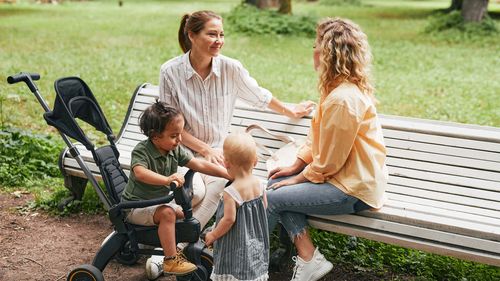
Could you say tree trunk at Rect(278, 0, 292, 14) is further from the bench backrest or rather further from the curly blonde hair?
the curly blonde hair

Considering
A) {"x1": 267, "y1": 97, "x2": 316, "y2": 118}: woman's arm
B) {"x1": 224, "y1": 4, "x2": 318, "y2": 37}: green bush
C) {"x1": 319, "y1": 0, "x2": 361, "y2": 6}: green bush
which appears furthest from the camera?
{"x1": 319, "y1": 0, "x2": 361, "y2": 6}: green bush

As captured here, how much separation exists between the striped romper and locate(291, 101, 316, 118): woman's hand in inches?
50.9

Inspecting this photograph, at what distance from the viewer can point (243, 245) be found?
11.8 ft

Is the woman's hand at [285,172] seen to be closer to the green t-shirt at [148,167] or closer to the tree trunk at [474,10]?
the green t-shirt at [148,167]

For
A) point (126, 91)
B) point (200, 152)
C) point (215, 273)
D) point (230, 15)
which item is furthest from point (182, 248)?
point (230, 15)

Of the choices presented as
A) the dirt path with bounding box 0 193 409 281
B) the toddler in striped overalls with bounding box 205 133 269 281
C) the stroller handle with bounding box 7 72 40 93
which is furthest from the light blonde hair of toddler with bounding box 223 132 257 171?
the stroller handle with bounding box 7 72 40 93

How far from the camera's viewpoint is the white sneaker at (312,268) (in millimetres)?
3926

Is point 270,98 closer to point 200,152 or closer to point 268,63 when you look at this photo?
point 200,152

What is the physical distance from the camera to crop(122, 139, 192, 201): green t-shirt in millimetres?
3801

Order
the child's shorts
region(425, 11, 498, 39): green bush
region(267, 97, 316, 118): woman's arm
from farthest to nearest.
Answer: region(425, 11, 498, 39): green bush → region(267, 97, 316, 118): woman's arm → the child's shorts

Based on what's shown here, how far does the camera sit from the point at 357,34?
3797 millimetres

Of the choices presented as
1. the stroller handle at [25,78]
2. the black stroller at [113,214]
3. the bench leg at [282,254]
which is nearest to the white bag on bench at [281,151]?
the bench leg at [282,254]

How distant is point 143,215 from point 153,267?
51cm

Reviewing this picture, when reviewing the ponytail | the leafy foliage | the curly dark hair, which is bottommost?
the leafy foliage
